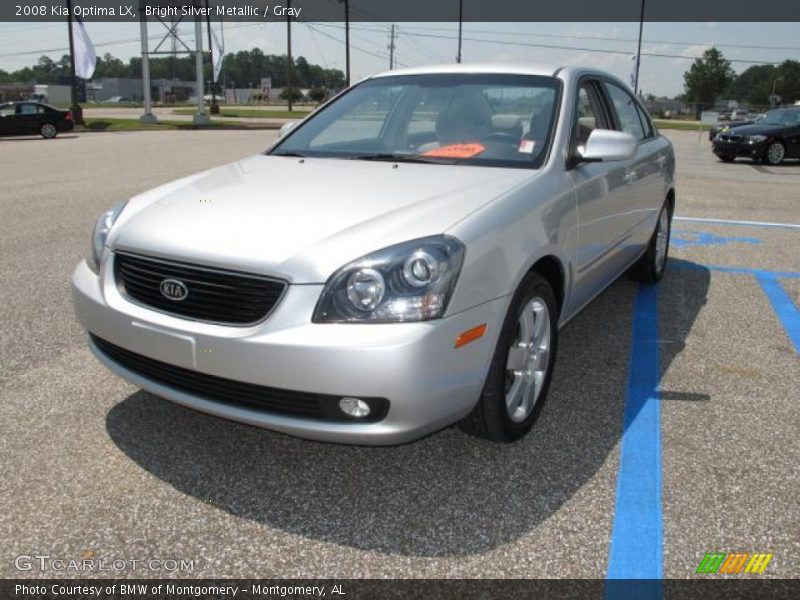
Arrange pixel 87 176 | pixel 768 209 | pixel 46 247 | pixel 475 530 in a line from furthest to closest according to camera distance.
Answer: pixel 87 176, pixel 768 209, pixel 46 247, pixel 475 530

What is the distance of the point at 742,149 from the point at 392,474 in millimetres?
18651

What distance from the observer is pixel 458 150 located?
12.1 feet

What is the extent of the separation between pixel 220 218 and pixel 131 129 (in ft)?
105

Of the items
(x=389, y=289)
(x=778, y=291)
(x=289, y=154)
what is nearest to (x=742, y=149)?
(x=778, y=291)

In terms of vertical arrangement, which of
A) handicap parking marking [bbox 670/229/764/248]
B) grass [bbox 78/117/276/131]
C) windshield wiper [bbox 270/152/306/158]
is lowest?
handicap parking marking [bbox 670/229/764/248]

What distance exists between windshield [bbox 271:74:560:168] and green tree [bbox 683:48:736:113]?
101313 millimetres

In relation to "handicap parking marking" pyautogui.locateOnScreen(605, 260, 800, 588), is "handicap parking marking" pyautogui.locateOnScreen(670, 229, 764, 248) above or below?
above

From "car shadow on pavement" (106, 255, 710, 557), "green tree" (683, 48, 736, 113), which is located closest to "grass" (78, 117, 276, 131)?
"car shadow on pavement" (106, 255, 710, 557)

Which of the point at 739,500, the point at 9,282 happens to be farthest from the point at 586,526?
the point at 9,282

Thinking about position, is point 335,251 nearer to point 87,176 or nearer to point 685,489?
point 685,489

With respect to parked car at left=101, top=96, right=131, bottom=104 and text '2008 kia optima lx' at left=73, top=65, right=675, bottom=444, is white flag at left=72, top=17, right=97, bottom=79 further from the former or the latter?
parked car at left=101, top=96, right=131, bottom=104

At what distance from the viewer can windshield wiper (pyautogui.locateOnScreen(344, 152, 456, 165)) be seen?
3.59 metres

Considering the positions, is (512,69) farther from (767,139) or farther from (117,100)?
(117,100)

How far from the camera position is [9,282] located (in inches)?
223
